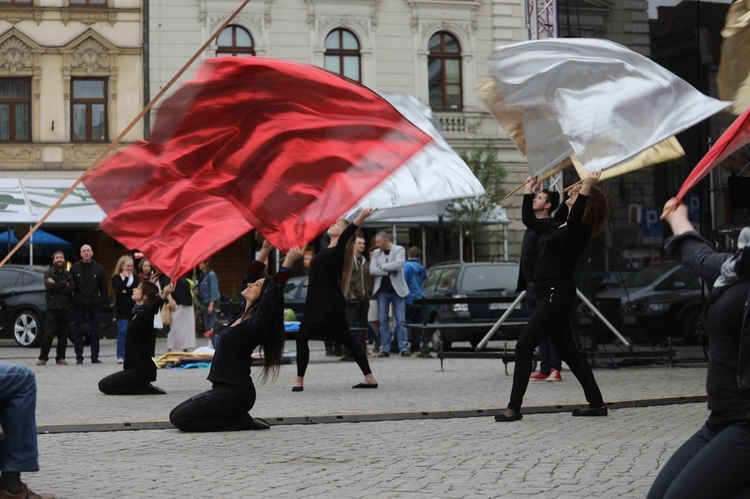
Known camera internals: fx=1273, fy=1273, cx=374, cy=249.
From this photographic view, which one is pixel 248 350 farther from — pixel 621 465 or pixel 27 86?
pixel 27 86

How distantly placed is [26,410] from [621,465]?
145 inches

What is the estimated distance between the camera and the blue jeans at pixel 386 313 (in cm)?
2202

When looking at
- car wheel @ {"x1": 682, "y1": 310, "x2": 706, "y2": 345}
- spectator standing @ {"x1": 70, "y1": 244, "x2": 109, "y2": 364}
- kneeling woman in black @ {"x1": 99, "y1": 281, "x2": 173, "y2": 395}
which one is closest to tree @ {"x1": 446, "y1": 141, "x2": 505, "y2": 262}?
spectator standing @ {"x1": 70, "y1": 244, "x2": 109, "y2": 364}

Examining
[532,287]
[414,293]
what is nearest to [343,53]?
[414,293]

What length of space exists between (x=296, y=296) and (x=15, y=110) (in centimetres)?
1353

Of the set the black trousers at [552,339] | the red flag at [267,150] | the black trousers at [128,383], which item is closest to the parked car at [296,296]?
the black trousers at [128,383]

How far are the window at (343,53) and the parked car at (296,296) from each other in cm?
1208

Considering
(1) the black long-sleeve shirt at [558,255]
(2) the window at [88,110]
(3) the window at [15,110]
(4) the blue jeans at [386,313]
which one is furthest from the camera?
(2) the window at [88,110]

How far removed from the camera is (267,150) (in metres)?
9.95

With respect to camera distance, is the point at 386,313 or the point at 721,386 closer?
the point at 721,386

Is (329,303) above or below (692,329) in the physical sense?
above

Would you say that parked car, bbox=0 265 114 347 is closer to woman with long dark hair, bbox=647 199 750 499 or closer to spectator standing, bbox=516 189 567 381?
spectator standing, bbox=516 189 567 381

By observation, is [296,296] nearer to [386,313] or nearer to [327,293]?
[386,313]

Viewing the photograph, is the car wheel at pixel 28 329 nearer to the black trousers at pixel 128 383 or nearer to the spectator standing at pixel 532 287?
the black trousers at pixel 128 383
